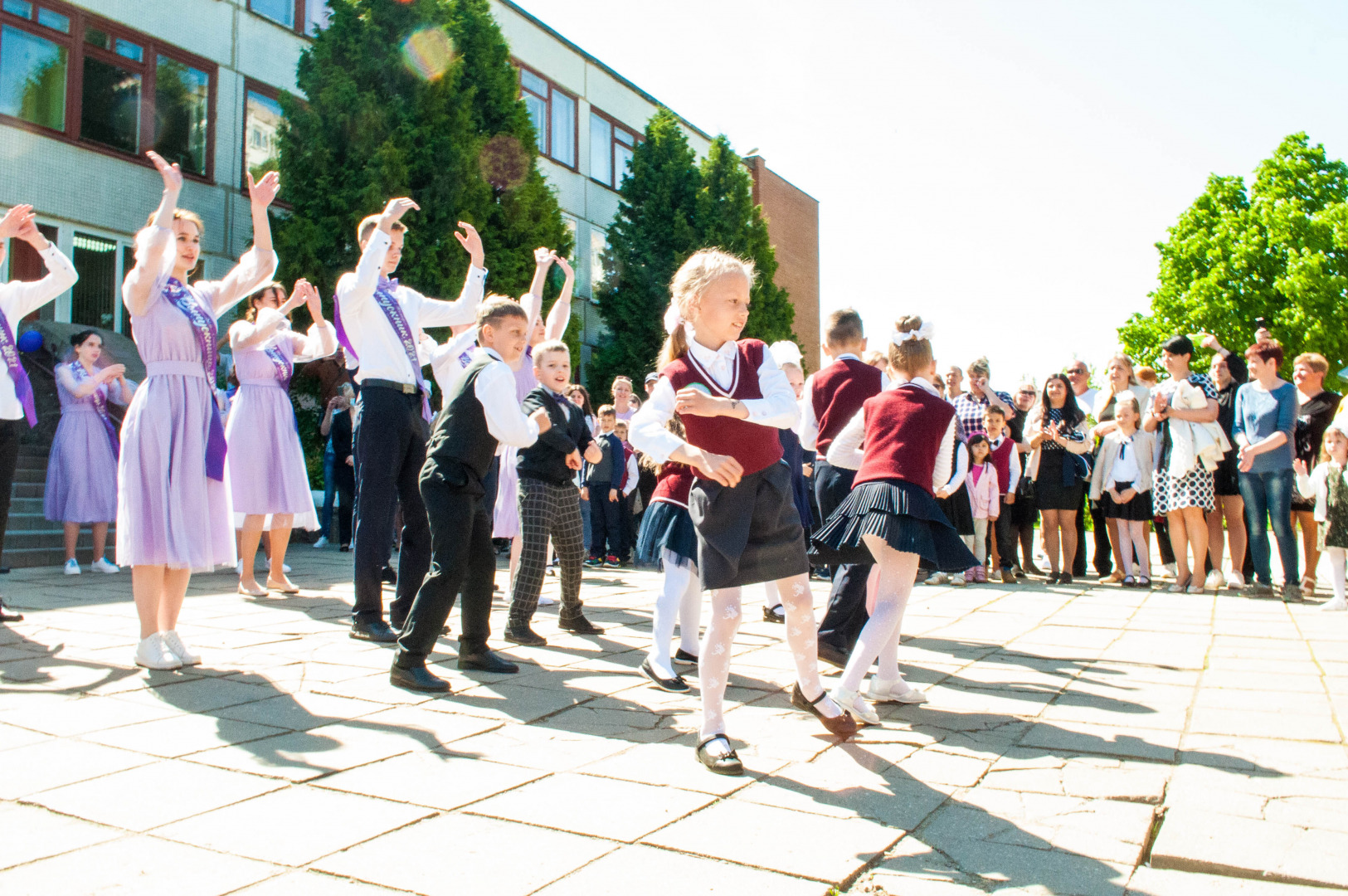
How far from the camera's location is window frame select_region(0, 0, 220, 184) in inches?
551

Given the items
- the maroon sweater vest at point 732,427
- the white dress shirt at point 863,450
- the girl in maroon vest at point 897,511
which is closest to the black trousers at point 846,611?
the white dress shirt at point 863,450

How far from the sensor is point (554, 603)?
721 cm

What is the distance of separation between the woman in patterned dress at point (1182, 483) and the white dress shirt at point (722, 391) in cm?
633

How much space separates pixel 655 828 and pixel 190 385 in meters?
3.24

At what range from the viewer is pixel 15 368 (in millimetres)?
5836

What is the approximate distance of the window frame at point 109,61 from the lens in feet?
46.0

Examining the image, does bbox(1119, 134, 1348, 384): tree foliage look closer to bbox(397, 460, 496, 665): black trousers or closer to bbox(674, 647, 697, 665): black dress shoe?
bbox(674, 647, 697, 665): black dress shoe

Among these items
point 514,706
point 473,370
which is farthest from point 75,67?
point 514,706

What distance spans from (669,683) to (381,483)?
6.13ft

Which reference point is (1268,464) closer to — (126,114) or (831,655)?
(831,655)

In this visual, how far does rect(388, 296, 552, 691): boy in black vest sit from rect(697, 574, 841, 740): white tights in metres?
1.27

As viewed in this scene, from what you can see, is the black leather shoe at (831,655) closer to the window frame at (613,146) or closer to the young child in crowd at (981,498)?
the young child in crowd at (981,498)

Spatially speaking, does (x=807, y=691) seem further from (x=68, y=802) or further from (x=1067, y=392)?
(x=1067, y=392)

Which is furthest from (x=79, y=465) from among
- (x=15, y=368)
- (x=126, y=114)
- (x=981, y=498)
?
(x=126, y=114)
